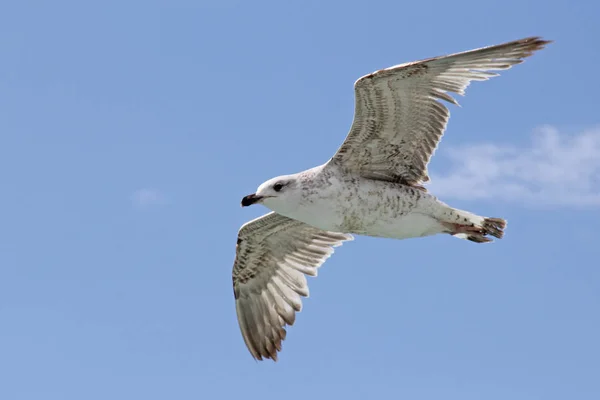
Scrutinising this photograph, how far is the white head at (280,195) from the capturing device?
12188 millimetres

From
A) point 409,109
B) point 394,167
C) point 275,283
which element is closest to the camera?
point 409,109

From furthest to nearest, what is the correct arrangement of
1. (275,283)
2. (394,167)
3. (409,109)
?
(275,283), (394,167), (409,109)

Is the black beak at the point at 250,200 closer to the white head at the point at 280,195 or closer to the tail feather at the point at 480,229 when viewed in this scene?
the white head at the point at 280,195

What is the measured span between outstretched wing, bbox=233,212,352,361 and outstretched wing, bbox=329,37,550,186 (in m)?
2.33

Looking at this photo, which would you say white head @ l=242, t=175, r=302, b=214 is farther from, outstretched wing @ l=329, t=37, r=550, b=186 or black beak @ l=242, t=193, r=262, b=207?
outstretched wing @ l=329, t=37, r=550, b=186

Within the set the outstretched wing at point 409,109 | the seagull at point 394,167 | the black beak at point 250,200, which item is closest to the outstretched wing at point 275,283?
the seagull at point 394,167

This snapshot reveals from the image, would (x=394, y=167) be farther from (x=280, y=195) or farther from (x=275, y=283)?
(x=275, y=283)

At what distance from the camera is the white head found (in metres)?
12.2

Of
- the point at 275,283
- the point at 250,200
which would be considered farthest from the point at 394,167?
the point at 275,283

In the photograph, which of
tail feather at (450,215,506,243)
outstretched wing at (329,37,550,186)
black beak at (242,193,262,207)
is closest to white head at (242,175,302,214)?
black beak at (242,193,262,207)

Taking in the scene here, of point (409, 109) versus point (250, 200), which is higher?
point (409, 109)

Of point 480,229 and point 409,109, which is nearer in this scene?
point 409,109

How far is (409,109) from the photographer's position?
12.2 m

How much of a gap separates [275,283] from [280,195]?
2.86 m
